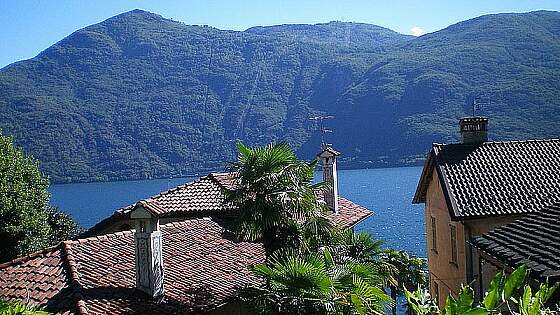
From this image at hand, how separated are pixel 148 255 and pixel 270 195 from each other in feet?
8.49

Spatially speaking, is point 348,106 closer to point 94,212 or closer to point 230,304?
point 94,212

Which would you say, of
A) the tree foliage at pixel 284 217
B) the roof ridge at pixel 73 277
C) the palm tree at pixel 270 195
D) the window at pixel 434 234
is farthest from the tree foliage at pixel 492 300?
the window at pixel 434 234

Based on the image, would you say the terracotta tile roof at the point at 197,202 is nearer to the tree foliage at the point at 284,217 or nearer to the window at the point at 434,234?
the window at the point at 434,234

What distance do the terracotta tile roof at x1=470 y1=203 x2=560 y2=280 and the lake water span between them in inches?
599

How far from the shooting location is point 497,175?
1970cm

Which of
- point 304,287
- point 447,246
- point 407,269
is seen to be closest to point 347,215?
point 447,246

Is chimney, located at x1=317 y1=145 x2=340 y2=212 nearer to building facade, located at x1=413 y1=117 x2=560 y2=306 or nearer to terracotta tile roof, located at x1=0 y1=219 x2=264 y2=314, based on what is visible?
building facade, located at x1=413 y1=117 x2=560 y2=306

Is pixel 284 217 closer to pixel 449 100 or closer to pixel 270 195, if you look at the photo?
pixel 270 195

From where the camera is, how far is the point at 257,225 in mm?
11539

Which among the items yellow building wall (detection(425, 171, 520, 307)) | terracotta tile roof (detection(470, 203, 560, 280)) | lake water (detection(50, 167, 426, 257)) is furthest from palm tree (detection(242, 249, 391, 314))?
lake water (detection(50, 167, 426, 257))

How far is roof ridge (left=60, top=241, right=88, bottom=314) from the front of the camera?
36.2ft

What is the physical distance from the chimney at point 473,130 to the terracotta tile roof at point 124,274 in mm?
8276

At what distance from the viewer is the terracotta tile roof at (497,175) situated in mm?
18312

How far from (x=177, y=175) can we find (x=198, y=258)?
516 feet
